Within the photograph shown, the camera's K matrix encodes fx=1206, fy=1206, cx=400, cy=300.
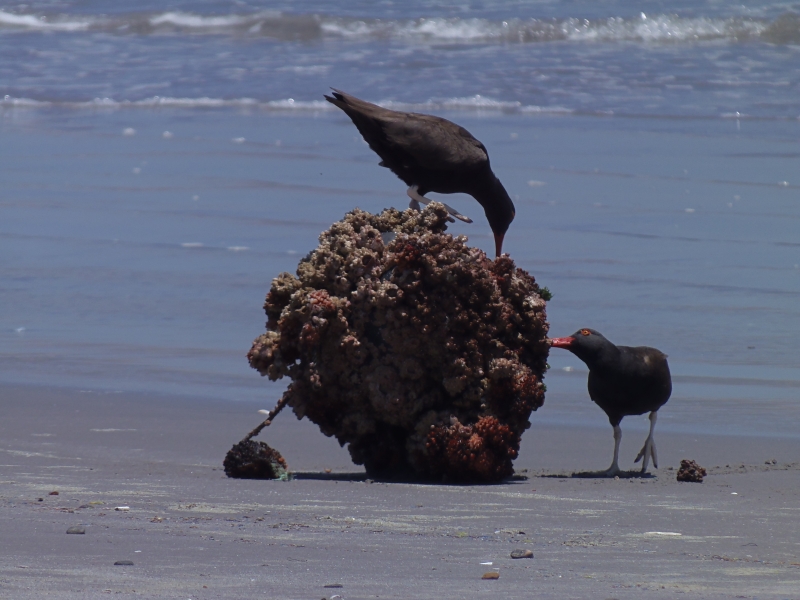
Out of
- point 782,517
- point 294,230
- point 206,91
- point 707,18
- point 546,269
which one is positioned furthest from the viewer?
point 707,18

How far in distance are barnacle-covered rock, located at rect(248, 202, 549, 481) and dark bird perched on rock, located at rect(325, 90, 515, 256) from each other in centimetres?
164

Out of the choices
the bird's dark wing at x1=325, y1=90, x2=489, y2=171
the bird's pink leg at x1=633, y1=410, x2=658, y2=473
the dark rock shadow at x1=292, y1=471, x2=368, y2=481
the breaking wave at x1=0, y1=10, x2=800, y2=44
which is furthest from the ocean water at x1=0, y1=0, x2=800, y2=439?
the dark rock shadow at x1=292, y1=471, x2=368, y2=481

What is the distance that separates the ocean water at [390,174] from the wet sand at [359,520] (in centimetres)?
75

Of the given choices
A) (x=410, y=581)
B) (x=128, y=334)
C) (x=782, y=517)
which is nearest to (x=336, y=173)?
(x=128, y=334)

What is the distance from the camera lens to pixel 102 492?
174 inches

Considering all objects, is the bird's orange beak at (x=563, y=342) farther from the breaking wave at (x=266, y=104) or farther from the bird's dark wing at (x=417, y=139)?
the breaking wave at (x=266, y=104)

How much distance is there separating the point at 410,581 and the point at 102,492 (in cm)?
163

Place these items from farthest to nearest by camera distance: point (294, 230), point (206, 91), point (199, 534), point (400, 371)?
point (206, 91), point (294, 230), point (400, 371), point (199, 534)

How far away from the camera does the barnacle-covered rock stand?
496 cm

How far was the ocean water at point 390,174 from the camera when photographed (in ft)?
24.8

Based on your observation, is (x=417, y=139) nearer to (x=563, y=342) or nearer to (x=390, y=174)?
(x=563, y=342)

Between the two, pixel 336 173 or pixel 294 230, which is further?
pixel 336 173

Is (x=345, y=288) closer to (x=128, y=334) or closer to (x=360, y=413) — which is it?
(x=360, y=413)

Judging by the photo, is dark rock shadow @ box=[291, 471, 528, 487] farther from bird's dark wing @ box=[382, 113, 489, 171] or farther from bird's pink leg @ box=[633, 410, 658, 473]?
bird's dark wing @ box=[382, 113, 489, 171]
